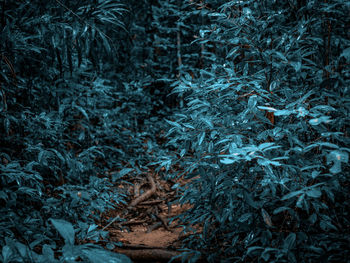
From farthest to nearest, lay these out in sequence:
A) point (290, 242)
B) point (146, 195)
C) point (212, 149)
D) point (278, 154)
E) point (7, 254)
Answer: point (146, 195)
point (212, 149)
point (278, 154)
point (290, 242)
point (7, 254)

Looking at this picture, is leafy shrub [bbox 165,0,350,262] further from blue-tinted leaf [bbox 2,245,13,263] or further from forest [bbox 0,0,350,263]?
blue-tinted leaf [bbox 2,245,13,263]

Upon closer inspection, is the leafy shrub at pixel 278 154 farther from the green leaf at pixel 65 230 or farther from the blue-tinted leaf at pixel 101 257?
the green leaf at pixel 65 230

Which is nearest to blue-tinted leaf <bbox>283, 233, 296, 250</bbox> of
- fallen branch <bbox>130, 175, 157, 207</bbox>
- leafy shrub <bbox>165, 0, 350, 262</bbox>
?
leafy shrub <bbox>165, 0, 350, 262</bbox>

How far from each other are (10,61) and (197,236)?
2228mm

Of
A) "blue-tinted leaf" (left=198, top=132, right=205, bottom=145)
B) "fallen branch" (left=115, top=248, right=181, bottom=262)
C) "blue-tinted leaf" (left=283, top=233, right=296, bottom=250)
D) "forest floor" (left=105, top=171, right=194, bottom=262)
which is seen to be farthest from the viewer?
"forest floor" (left=105, top=171, right=194, bottom=262)

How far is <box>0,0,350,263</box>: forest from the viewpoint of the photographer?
53.8 inches

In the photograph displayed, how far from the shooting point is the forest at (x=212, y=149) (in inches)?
53.8

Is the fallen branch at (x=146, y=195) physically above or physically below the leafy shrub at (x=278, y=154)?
below

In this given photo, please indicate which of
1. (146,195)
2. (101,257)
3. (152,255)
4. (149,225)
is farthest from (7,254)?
(146,195)

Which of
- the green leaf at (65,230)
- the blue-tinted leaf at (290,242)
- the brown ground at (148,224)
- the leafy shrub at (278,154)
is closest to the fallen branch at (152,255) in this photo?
the brown ground at (148,224)

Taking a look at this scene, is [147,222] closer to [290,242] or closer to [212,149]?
[212,149]

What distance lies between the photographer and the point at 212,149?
1703mm

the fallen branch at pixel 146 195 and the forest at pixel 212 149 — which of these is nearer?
the forest at pixel 212 149

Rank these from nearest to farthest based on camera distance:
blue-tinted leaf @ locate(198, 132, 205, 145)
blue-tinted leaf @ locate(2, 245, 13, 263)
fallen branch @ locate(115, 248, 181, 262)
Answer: blue-tinted leaf @ locate(2, 245, 13, 263), blue-tinted leaf @ locate(198, 132, 205, 145), fallen branch @ locate(115, 248, 181, 262)
